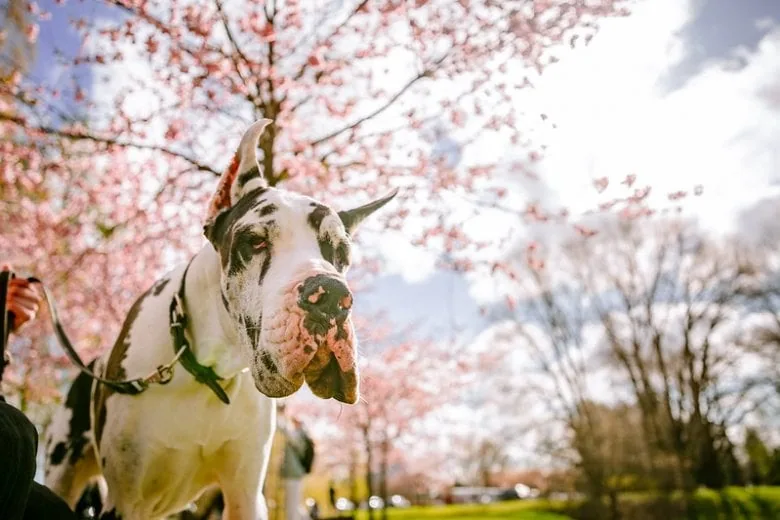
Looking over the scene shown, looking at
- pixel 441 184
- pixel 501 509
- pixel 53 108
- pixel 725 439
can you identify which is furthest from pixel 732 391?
pixel 53 108

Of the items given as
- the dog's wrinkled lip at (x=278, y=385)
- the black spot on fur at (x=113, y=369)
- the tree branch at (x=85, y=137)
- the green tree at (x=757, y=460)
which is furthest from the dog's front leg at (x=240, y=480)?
the green tree at (x=757, y=460)

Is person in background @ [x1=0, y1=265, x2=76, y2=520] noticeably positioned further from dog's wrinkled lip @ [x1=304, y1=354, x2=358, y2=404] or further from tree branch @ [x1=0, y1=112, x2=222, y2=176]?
tree branch @ [x1=0, y1=112, x2=222, y2=176]

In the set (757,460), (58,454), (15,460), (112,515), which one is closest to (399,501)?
(757,460)

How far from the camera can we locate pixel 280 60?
7098 mm

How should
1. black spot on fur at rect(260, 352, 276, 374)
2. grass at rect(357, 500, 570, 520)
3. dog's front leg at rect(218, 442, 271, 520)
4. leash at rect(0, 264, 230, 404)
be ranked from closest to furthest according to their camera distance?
black spot on fur at rect(260, 352, 276, 374) < leash at rect(0, 264, 230, 404) < dog's front leg at rect(218, 442, 271, 520) < grass at rect(357, 500, 570, 520)

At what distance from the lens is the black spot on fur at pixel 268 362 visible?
2035 millimetres

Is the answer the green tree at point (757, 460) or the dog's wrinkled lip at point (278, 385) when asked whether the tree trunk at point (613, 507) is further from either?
the dog's wrinkled lip at point (278, 385)

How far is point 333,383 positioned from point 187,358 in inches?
40.0

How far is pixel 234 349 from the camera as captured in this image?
2.64m

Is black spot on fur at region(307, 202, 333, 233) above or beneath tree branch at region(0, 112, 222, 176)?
beneath

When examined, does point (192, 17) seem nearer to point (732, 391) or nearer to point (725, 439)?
point (732, 391)

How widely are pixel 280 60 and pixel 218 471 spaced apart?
18.4ft

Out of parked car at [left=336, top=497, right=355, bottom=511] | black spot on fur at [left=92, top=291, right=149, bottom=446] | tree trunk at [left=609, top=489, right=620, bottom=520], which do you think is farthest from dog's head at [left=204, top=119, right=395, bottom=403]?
parked car at [left=336, top=497, right=355, bottom=511]

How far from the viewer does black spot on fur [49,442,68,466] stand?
3.62m
